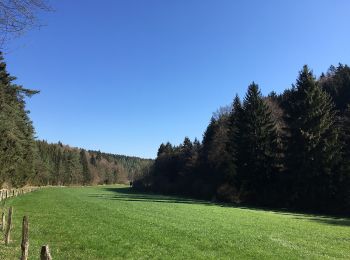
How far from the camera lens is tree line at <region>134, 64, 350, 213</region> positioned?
175 ft

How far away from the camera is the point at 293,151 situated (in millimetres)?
57219

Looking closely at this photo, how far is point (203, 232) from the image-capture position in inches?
926

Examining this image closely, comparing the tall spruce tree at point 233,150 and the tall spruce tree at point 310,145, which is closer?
the tall spruce tree at point 310,145

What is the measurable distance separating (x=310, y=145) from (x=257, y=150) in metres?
11.1

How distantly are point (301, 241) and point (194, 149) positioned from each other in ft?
335

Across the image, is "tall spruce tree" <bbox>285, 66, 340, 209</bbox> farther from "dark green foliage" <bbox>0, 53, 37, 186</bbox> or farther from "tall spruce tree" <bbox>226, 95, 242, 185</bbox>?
"dark green foliage" <bbox>0, 53, 37, 186</bbox>

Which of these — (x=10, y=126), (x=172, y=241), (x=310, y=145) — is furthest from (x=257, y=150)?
(x=172, y=241)

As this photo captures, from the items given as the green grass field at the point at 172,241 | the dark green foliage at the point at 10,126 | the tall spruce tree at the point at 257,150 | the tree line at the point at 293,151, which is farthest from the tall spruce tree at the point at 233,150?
the green grass field at the point at 172,241

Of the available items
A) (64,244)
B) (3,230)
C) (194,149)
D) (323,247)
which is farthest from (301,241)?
(194,149)

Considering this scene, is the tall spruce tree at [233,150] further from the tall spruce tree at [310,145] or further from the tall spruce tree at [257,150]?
the tall spruce tree at [310,145]

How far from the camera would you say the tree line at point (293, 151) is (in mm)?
53219

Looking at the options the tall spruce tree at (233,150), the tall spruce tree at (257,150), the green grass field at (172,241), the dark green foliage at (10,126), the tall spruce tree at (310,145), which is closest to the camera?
the green grass field at (172,241)

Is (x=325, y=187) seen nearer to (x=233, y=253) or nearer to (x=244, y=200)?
(x=244, y=200)

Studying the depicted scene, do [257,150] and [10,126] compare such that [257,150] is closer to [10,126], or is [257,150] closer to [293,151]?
[293,151]
